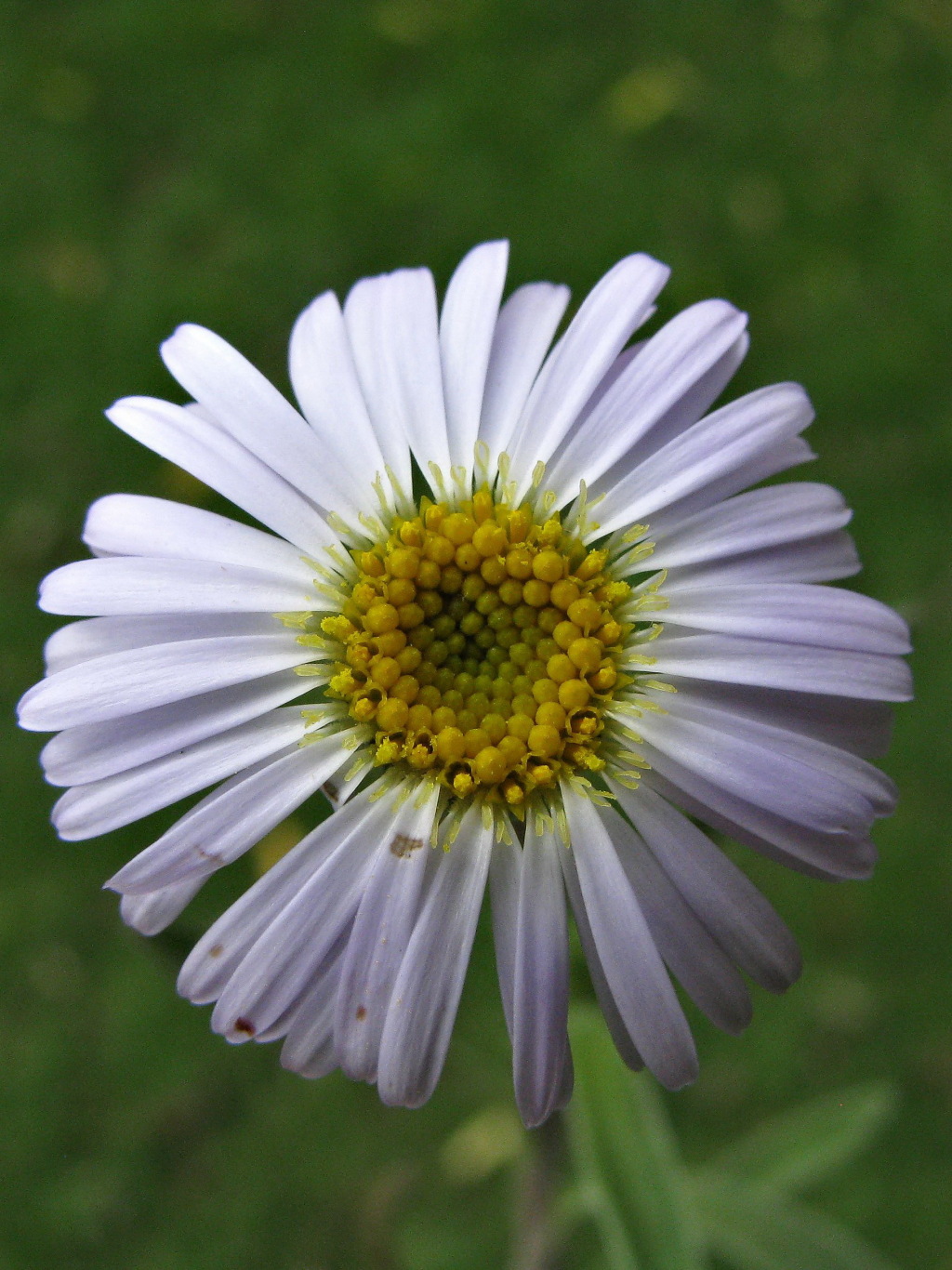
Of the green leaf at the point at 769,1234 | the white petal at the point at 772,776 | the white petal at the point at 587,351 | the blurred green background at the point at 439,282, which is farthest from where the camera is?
the blurred green background at the point at 439,282

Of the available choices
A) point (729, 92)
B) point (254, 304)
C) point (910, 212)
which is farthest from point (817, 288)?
point (254, 304)

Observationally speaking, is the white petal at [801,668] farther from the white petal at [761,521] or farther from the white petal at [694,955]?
the white petal at [694,955]

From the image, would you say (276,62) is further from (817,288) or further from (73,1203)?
(73,1203)

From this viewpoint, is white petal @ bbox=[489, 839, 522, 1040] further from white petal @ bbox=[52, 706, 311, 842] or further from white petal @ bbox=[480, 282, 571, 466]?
white petal @ bbox=[480, 282, 571, 466]

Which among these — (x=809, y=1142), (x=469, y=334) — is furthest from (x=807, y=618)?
(x=809, y=1142)

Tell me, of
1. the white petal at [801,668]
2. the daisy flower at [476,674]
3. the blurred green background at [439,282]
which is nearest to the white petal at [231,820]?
the daisy flower at [476,674]
